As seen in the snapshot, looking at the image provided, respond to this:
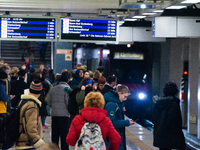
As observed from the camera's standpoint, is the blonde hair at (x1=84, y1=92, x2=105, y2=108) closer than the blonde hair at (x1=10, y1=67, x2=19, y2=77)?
Yes

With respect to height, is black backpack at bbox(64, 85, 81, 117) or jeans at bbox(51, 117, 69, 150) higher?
black backpack at bbox(64, 85, 81, 117)

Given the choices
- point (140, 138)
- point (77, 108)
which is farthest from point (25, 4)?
point (140, 138)

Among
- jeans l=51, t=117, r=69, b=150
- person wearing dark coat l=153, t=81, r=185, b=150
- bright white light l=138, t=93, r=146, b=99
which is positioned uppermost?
person wearing dark coat l=153, t=81, r=185, b=150

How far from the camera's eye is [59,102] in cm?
767

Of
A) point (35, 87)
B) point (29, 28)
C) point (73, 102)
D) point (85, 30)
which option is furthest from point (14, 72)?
point (35, 87)

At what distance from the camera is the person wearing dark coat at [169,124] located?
6.02 metres

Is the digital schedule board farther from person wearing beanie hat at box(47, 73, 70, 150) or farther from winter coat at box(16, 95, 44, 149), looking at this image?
winter coat at box(16, 95, 44, 149)

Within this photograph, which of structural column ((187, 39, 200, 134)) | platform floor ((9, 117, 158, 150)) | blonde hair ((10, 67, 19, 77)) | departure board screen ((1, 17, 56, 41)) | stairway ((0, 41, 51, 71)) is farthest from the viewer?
stairway ((0, 41, 51, 71))

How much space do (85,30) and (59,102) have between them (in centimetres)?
304

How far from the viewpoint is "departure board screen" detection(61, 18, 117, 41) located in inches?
398

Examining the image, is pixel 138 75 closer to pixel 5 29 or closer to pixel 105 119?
pixel 5 29

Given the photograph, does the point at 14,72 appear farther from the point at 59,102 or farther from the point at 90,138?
the point at 90,138

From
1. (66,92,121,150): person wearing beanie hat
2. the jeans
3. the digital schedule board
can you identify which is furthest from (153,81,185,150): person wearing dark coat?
the digital schedule board

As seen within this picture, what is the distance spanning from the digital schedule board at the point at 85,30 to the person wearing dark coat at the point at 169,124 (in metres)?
4.35
